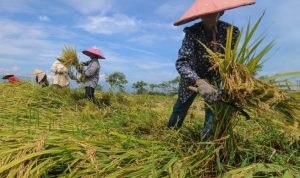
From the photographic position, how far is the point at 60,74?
22.9 ft

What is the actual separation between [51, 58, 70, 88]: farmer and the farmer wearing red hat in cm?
37

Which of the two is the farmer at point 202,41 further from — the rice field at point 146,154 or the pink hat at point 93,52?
the pink hat at point 93,52

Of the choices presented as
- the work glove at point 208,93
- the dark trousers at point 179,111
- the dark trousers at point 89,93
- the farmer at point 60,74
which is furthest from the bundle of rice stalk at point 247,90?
the farmer at point 60,74

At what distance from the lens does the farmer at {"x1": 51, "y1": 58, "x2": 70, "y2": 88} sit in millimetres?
6856

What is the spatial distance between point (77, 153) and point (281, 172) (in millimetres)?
1195

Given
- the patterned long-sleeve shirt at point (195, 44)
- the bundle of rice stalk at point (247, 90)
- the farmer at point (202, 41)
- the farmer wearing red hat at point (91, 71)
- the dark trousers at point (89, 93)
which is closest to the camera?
the bundle of rice stalk at point (247, 90)

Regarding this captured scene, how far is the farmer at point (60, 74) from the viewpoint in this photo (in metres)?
6.86

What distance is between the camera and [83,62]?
6730 mm

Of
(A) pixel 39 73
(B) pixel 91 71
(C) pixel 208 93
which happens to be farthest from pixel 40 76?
(C) pixel 208 93

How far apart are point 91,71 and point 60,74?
2.38 feet

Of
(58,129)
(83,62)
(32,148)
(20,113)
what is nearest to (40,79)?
(83,62)

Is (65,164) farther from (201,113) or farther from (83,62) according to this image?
(83,62)

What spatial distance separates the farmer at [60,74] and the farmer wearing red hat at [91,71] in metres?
0.37

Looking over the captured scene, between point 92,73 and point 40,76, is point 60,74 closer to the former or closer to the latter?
point 92,73
